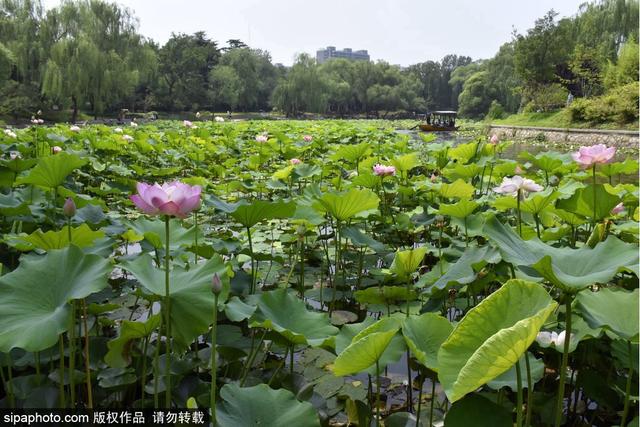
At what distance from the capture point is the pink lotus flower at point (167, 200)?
2.95 ft

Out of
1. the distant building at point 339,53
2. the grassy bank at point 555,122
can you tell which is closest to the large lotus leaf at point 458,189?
the grassy bank at point 555,122

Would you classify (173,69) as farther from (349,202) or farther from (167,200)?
(167,200)

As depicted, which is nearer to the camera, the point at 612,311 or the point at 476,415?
the point at 476,415

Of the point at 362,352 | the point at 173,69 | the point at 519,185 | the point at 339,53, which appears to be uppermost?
the point at 339,53

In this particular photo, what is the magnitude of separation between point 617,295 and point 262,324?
663mm

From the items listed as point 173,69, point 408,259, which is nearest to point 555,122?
point 408,259

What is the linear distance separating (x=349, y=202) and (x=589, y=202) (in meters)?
0.73

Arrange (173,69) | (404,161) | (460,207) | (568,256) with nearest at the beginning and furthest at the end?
(568,256)
(460,207)
(404,161)
(173,69)

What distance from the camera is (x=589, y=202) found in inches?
60.7

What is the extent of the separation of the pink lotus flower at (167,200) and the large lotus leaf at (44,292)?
156mm

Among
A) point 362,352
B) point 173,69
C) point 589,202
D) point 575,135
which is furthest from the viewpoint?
point 173,69

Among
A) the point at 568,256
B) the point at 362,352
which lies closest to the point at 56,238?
the point at 362,352

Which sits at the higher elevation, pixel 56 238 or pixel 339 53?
pixel 339 53

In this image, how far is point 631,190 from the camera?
85.7 inches
